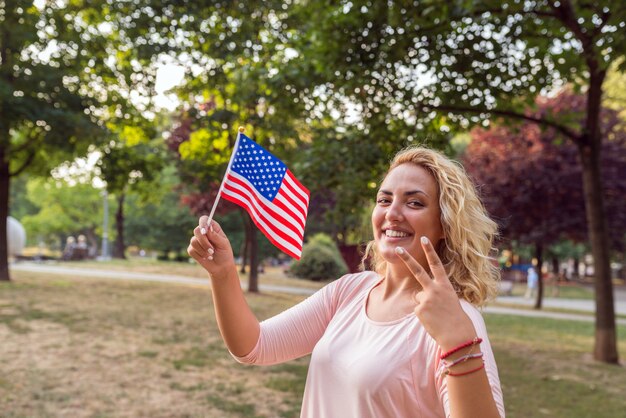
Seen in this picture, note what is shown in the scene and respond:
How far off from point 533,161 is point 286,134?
8.83m

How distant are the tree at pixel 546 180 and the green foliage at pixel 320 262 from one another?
22.8 feet

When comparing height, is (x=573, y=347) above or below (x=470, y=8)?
below

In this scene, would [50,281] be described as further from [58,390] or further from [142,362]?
[58,390]

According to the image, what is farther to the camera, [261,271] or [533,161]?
[261,271]

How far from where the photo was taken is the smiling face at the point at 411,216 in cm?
217

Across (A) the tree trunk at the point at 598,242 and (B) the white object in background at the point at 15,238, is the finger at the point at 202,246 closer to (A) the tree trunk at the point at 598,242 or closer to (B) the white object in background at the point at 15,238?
(A) the tree trunk at the point at 598,242

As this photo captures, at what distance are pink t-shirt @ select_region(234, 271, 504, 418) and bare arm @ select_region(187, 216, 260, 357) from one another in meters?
0.08

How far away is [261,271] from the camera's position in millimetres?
30172

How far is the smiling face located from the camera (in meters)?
2.17

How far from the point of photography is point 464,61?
9.62 meters

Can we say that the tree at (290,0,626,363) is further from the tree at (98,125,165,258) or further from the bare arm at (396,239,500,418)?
the tree at (98,125,165,258)

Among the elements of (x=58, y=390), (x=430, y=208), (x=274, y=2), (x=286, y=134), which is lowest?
(x=58, y=390)

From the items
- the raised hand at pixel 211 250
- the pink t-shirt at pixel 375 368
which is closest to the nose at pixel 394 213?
the pink t-shirt at pixel 375 368

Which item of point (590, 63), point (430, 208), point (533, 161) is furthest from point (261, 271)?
point (430, 208)
